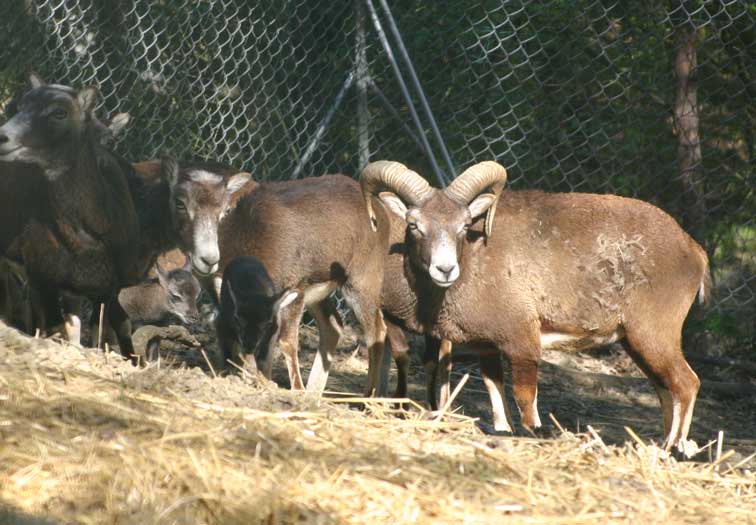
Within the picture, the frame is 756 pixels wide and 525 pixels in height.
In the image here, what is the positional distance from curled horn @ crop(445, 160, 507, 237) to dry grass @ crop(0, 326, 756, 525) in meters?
3.31

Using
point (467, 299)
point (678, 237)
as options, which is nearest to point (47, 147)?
point (467, 299)

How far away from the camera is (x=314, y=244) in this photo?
9133 mm

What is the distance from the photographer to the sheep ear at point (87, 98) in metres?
8.57

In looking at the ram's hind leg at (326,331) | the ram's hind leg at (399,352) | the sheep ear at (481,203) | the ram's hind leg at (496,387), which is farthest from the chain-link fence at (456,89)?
the ram's hind leg at (496,387)

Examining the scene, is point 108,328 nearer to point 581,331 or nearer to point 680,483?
point 581,331

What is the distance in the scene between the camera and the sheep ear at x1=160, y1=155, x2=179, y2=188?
920 centimetres

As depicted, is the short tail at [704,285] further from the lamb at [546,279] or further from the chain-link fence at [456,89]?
the chain-link fence at [456,89]

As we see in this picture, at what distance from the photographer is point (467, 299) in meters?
8.41

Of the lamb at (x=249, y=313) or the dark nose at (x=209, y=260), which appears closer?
the lamb at (x=249, y=313)

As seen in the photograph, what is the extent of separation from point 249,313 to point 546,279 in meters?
2.08

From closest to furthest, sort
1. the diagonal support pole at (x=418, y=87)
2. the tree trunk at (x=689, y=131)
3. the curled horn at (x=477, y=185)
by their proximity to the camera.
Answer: the curled horn at (x=477, y=185), the diagonal support pole at (x=418, y=87), the tree trunk at (x=689, y=131)

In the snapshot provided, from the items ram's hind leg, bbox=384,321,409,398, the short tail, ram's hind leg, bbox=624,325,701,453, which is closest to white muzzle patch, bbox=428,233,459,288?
ram's hind leg, bbox=384,321,409,398

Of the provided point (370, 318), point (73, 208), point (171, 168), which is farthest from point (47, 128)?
point (370, 318)

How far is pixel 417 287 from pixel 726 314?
3.07 m
